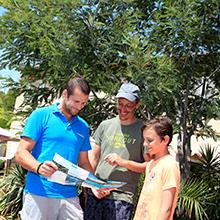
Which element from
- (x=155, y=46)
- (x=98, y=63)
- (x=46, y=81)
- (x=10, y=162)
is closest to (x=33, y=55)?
(x=46, y=81)

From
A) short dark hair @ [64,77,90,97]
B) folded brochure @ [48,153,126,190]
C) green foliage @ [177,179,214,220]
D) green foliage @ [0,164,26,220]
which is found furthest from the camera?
green foliage @ [0,164,26,220]

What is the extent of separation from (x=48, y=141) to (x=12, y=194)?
6.26m

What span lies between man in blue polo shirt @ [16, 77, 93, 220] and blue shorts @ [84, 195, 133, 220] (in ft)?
1.38

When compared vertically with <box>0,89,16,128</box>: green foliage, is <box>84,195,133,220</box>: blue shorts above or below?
below

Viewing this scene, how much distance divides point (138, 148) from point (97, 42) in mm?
3261

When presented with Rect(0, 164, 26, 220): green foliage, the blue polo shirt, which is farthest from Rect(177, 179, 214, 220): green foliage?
the blue polo shirt

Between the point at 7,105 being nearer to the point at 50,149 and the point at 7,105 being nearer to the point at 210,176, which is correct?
the point at 210,176

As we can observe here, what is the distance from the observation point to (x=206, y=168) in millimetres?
8055

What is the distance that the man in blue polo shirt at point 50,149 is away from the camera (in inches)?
107

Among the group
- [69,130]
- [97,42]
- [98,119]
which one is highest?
[97,42]

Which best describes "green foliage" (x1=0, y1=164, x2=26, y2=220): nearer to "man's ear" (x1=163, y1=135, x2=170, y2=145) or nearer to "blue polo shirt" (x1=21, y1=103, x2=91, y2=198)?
"blue polo shirt" (x1=21, y1=103, x2=91, y2=198)

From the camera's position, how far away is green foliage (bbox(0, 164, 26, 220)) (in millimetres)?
8258

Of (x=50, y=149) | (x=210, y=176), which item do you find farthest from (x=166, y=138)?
(x=210, y=176)

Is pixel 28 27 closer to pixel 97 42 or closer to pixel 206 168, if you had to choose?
pixel 97 42
